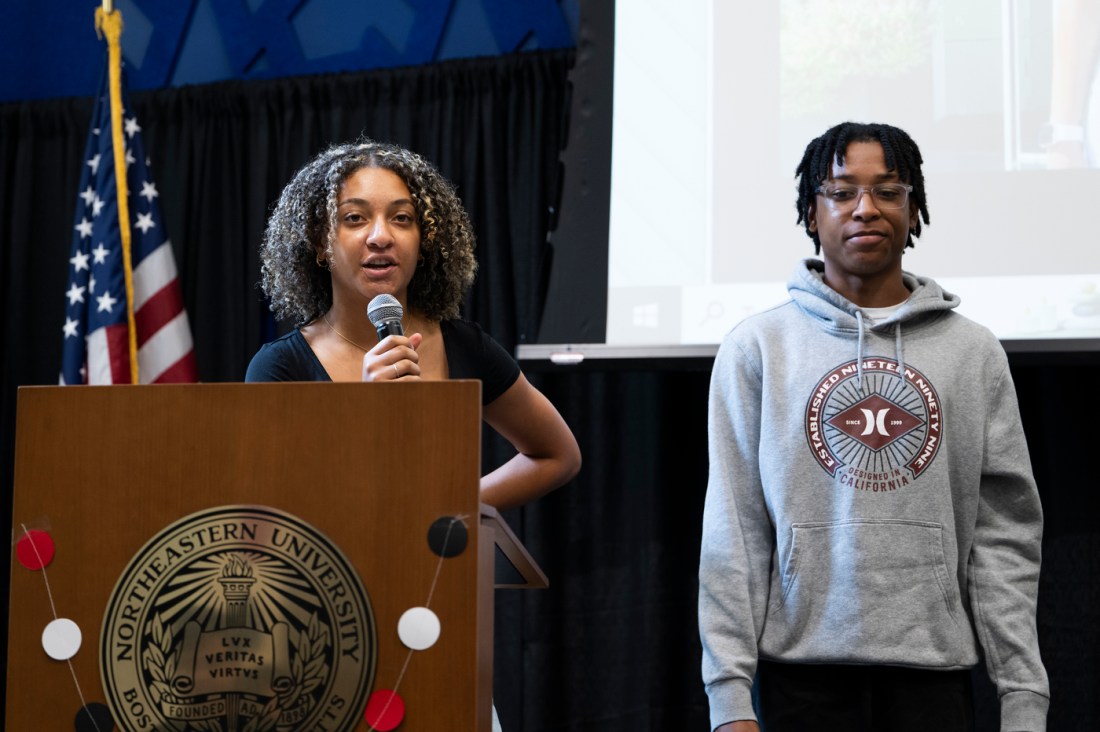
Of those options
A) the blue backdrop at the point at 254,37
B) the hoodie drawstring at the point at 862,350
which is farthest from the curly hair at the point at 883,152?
the blue backdrop at the point at 254,37

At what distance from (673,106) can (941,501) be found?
1617mm

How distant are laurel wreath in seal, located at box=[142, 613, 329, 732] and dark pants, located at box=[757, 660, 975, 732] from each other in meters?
0.91

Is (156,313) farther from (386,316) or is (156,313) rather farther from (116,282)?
(386,316)

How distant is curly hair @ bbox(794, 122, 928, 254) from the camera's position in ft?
6.91

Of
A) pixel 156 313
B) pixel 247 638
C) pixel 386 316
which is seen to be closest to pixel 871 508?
pixel 386 316

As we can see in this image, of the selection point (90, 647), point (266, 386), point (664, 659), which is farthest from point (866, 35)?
point (90, 647)

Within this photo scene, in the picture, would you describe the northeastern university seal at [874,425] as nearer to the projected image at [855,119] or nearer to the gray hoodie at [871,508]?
the gray hoodie at [871,508]

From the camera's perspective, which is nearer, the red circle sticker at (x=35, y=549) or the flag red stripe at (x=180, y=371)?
the red circle sticker at (x=35, y=549)

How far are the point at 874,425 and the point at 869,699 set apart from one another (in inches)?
17.2

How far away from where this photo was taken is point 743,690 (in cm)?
188

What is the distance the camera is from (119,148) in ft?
12.2

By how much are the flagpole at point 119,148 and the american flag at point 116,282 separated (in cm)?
3

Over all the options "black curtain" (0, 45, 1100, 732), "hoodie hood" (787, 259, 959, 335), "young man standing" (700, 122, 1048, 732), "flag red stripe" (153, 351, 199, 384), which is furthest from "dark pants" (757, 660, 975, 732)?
"flag red stripe" (153, 351, 199, 384)

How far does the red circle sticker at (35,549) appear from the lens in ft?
4.36
